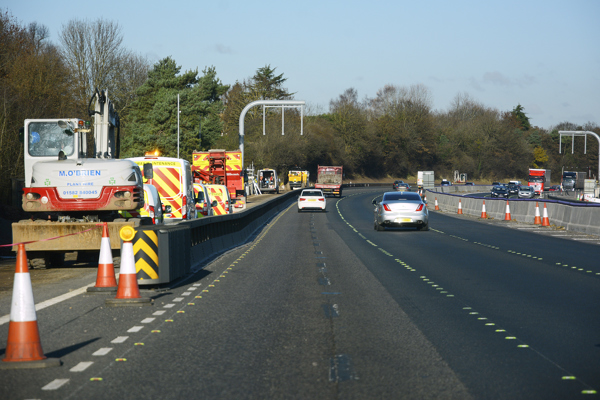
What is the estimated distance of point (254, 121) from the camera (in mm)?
103375

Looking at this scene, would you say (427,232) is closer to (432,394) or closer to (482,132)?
(432,394)

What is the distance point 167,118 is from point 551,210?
51.9 m

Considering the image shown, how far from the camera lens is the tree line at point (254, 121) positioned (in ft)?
131

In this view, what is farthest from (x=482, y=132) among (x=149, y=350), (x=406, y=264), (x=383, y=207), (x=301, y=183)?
(x=149, y=350)

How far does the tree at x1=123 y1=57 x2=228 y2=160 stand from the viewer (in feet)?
241

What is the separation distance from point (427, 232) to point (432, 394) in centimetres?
2149

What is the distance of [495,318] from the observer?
27.9 feet

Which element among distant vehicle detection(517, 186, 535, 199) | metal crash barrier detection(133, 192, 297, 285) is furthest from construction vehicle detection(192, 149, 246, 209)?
distant vehicle detection(517, 186, 535, 199)

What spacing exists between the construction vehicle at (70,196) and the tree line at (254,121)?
1476cm

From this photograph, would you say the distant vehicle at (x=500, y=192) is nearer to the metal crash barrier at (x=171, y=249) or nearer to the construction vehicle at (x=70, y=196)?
the metal crash barrier at (x=171, y=249)

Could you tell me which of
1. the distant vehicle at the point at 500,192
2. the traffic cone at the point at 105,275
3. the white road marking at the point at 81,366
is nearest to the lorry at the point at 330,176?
the distant vehicle at the point at 500,192

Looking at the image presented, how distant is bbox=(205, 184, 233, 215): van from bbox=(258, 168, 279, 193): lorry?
46.3 meters

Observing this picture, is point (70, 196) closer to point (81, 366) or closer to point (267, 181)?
point (81, 366)

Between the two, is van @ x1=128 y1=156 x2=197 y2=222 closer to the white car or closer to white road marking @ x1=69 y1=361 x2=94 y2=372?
white road marking @ x1=69 y1=361 x2=94 y2=372
